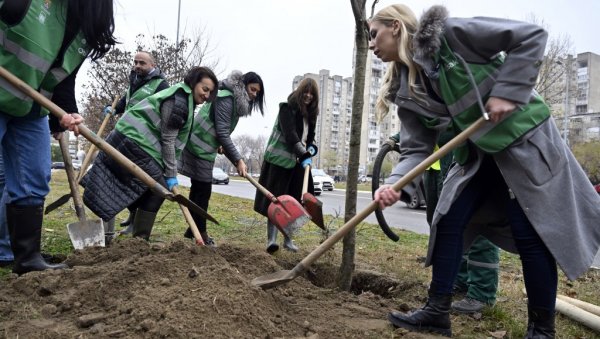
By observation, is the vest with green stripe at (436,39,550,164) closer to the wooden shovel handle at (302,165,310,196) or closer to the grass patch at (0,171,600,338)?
the grass patch at (0,171,600,338)

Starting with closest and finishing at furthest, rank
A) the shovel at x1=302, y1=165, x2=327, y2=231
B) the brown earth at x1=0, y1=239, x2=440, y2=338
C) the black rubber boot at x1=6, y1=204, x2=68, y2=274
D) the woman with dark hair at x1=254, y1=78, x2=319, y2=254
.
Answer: the brown earth at x1=0, y1=239, x2=440, y2=338
the black rubber boot at x1=6, y1=204, x2=68, y2=274
the shovel at x1=302, y1=165, x2=327, y2=231
the woman with dark hair at x1=254, y1=78, x2=319, y2=254

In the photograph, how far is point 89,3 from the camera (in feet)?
9.62

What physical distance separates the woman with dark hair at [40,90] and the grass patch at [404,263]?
0.34m

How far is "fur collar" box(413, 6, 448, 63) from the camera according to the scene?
213 cm

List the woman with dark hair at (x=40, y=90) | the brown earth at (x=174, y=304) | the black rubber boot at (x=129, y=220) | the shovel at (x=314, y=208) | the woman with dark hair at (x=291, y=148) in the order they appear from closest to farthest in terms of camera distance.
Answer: the brown earth at (x=174, y=304) < the woman with dark hair at (x=40, y=90) < the shovel at (x=314, y=208) < the woman with dark hair at (x=291, y=148) < the black rubber boot at (x=129, y=220)

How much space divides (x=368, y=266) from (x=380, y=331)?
1605 mm

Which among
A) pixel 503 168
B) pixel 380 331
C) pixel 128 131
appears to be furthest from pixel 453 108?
pixel 128 131

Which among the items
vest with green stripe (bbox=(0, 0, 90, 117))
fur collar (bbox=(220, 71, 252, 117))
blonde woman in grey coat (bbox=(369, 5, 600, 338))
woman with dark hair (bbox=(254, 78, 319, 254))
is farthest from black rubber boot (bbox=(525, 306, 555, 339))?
fur collar (bbox=(220, 71, 252, 117))

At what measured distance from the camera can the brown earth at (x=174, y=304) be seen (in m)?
1.96

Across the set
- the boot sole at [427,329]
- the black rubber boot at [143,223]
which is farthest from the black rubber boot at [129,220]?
the boot sole at [427,329]

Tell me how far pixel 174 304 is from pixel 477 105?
1.63 meters

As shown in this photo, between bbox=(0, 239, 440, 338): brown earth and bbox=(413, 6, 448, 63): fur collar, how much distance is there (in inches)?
51.6

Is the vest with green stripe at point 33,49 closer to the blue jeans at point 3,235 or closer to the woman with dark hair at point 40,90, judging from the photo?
the woman with dark hair at point 40,90

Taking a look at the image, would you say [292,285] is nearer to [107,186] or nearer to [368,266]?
[368,266]
